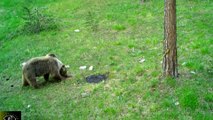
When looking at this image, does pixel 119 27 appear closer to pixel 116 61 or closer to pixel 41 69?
pixel 116 61

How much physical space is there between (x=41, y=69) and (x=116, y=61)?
2229 mm

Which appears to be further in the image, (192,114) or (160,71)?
(160,71)

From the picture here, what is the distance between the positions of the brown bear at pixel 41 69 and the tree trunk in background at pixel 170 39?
A: 2976 millimetres

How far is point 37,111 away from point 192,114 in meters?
3.60

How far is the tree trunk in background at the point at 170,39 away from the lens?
30.6 ft

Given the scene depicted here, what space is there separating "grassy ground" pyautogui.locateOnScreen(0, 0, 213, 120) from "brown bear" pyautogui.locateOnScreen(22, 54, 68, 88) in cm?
26

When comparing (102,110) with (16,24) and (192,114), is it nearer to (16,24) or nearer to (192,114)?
(192,114)

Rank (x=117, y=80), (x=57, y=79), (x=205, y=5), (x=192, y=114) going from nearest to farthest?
(x=192, y=114), (x=117, y=80), (x=57, y=79), (x=205, y=5)

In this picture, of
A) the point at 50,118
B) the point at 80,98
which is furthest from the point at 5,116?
the point at 80,98

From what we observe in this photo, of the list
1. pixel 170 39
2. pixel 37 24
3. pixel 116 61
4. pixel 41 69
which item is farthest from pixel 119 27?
pixel 170 39

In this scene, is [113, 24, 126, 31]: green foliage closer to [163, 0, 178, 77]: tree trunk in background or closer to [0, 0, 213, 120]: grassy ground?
[0, 0, 213, 120]: grassy ground

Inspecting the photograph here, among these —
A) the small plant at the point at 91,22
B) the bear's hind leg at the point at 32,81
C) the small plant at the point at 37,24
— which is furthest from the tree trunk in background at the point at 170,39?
the small plant at the point at 37,24

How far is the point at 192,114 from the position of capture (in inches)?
330

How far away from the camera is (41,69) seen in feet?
35.7
